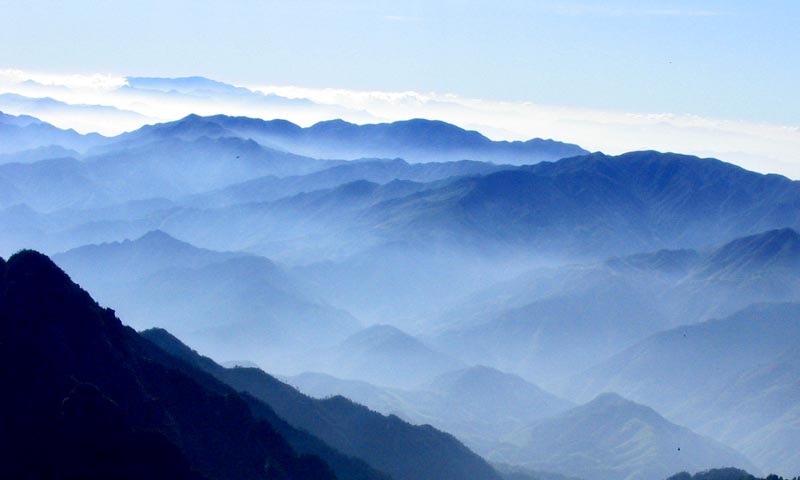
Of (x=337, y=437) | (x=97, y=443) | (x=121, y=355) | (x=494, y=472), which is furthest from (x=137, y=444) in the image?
(x=494, y=472)

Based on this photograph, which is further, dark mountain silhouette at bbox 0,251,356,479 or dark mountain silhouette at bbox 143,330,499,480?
dark mountain silhouette at bbox 143,330,499,480

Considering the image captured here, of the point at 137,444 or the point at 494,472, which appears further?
the point at 494,472

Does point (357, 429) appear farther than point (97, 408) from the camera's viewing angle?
Yes

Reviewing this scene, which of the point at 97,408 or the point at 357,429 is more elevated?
the point at 97,408

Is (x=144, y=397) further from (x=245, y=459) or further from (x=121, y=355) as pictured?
(x=245, y=459)
